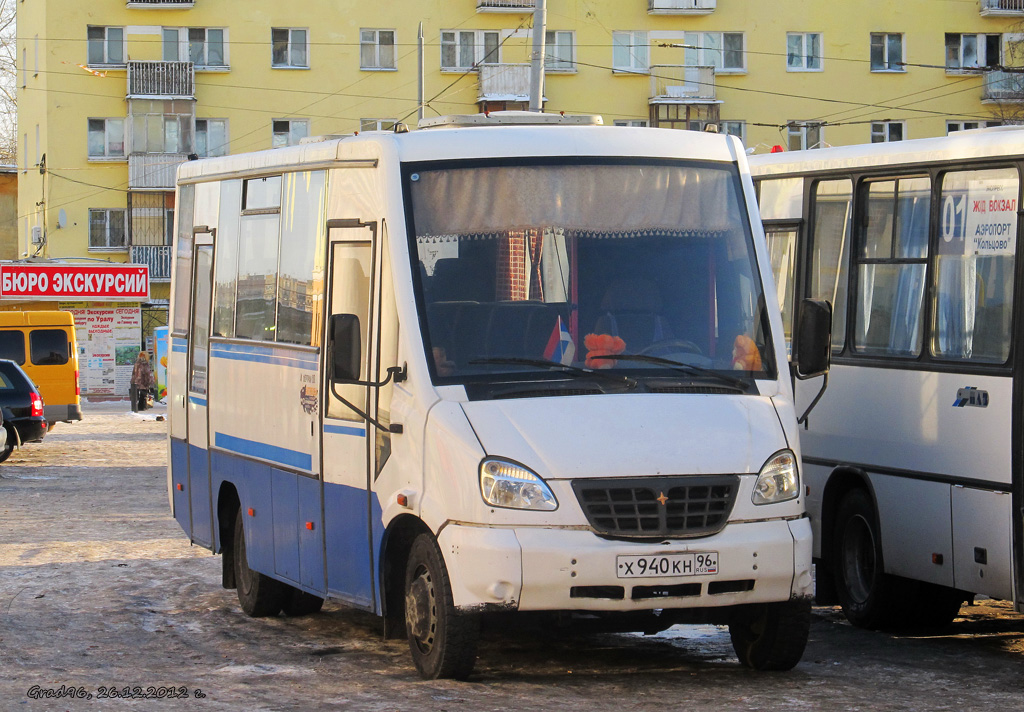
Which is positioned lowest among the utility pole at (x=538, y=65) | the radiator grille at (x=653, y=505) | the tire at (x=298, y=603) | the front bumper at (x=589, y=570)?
the tire at (x=298, y=603)

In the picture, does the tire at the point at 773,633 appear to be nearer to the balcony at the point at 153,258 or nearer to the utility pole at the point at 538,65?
the utility pole at the point at 538,65

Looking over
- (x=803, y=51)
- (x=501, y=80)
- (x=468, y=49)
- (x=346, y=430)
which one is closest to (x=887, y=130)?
(x=803, y=51)

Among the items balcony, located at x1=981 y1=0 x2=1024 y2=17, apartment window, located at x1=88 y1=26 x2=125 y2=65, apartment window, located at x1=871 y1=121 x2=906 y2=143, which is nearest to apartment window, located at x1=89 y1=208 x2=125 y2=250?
apartment window, located at x1=88 y1=26 x2=125 y2=65

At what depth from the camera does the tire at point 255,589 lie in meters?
10.7

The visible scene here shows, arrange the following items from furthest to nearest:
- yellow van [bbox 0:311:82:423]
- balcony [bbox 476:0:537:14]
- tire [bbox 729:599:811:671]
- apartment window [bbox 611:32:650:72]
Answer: apartment window [bbox 611:32:650:72], balcony [bbox 476:0:537:14], yellow van [bbox 0:311:82:423], tire [bbox 729:599:811:671]

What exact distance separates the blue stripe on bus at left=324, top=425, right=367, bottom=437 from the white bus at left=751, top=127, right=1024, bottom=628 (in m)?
3.23

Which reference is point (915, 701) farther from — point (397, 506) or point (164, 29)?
point (164, 29)

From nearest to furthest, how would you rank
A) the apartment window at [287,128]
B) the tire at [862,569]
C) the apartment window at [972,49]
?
1. the tire at [862,569]
2. the apartment window at [287,128]
3. the apartment window at [972,49]

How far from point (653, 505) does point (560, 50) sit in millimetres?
52113

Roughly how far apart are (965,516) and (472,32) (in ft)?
168

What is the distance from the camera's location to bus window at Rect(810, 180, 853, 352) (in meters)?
10.9

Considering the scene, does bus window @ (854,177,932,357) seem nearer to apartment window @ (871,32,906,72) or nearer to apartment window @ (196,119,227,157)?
apartment window @ (196,119,227,157)

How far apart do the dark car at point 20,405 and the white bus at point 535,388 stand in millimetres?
17136

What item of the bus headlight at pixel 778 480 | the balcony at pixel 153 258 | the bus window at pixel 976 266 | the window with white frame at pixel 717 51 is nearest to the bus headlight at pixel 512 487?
the bus headlight at pixel 778 480
